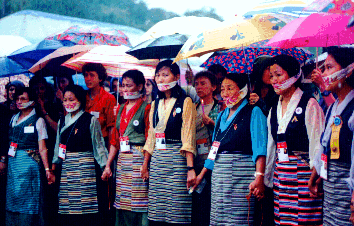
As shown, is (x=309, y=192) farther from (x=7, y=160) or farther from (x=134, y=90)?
(x=7, y=160)

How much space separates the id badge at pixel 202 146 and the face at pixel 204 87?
0.63 m

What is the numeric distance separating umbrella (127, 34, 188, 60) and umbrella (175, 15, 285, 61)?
0.59m

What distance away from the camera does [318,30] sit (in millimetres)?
3533

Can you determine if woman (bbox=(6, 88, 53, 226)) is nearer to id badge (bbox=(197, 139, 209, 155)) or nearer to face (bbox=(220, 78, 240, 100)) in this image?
id badge (bbox=(197, 139, 209, 155))

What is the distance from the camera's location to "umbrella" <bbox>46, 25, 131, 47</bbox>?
6461 mm

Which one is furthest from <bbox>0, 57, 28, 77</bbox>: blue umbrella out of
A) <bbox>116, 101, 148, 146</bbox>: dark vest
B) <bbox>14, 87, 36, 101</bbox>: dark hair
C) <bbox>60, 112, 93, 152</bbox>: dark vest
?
<bbox>116, 101, 148, 146</bbox>: dark vest

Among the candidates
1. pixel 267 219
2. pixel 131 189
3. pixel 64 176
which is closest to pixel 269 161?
pixel 267 219

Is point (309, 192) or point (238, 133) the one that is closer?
point (309, 192)

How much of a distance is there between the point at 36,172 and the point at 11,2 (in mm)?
14223

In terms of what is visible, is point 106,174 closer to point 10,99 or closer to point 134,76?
point 134,76

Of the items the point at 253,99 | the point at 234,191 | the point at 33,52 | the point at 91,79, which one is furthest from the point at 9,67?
the point at 234,191

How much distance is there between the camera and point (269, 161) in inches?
151

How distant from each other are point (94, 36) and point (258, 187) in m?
3.87

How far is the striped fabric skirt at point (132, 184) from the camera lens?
4996mm
